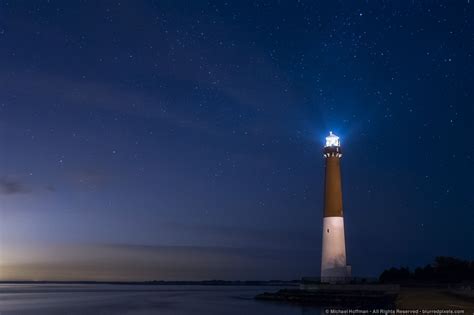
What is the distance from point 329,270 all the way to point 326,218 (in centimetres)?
374

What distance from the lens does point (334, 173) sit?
41.0m

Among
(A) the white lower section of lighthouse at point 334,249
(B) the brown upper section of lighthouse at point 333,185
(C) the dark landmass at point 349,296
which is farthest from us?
(B) the brown upper section of lighthouse at point 333,185

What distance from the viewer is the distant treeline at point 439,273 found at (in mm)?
60531

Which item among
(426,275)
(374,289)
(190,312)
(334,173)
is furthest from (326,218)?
(426,275)

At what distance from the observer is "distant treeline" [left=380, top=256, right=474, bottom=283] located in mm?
60531

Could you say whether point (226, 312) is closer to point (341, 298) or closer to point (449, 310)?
point (341, 298)

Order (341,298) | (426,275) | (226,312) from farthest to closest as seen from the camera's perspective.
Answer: (426,275)
(226,312)
(341,298)

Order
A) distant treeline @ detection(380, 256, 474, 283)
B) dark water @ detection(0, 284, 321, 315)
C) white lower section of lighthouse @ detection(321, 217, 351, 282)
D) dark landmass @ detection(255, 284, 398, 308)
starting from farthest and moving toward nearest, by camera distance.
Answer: distant treeline @ detection(380, 256, 474, 283), dark water @ detection(0, 284, 321, 315), white lower section of lighthouse @ detection(321, 217, 351, 282), dark landmass @ detection(255, 284, 398, 308)

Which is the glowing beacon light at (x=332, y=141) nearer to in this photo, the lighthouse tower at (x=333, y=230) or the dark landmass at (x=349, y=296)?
the lighthouse tower at (x=333, y=230)

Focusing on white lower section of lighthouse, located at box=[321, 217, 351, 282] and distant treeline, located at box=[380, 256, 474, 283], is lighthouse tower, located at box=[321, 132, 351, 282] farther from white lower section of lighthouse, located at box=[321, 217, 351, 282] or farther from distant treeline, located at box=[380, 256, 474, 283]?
distant treeline, located at box=[380, 256, 474, 283]

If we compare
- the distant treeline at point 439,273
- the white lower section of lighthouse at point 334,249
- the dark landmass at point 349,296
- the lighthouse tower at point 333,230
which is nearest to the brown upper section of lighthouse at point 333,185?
the lighthouse tower at point 333,230

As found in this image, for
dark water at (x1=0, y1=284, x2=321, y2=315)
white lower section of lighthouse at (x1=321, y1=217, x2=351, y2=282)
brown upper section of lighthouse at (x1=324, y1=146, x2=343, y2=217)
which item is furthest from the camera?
dark water at (x1=0, y1=284, x2=321, y2=315)

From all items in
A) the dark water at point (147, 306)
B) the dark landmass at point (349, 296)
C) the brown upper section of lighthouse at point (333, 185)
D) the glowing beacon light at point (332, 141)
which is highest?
the glowing beacon light at point (332, 141)

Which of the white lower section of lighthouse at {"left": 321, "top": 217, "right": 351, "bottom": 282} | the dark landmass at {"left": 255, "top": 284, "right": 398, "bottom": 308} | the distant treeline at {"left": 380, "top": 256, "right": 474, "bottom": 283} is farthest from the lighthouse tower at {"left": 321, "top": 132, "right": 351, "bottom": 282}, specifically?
the distant treeline at {"left": 380, "top": 256, "right": 474, "bottom": 283}
